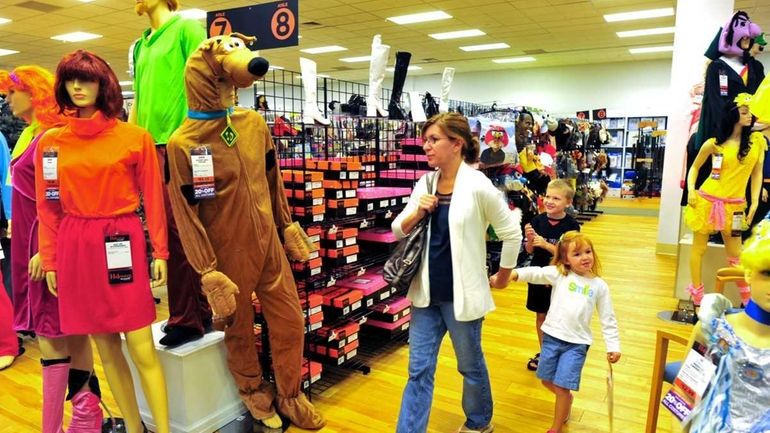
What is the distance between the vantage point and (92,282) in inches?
75.9

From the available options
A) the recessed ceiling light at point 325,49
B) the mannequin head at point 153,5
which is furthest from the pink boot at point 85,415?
the recessed ceiling light at point 325,49

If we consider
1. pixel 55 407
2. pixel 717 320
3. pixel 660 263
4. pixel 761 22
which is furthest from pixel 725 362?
pixel 761 22

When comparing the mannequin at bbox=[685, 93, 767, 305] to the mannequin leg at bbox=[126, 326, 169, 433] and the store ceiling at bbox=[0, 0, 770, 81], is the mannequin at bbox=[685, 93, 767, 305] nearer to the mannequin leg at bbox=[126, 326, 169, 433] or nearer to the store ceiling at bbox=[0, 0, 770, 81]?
the store ceiling at bbox=[0, 0, 770, 81]

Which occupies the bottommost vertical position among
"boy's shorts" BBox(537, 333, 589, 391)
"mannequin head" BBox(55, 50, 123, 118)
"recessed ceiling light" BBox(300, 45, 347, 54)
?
"boy's shorts" BBox(537, 333, 589, 391)

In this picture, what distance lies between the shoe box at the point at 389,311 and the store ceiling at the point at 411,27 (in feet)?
16.8

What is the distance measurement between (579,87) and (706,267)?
469 inches

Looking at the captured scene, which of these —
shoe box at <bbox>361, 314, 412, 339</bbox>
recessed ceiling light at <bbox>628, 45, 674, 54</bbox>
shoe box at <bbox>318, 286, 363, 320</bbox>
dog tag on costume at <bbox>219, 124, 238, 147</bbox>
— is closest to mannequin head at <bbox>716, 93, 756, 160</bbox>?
shoe box at <bbox>361, 314, 412, 339</bbox>

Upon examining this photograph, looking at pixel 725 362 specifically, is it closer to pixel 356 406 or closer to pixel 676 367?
pixel 676 367

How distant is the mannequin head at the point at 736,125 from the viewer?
3.47 metres

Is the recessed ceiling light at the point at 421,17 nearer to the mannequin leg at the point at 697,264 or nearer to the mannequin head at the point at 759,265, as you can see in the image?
the mannequin leg at the point at 697,264

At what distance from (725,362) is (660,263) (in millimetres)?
5119

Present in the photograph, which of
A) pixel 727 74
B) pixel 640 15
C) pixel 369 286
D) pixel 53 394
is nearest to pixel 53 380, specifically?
pixel 53 394

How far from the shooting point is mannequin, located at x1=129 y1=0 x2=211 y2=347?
2.18 metres

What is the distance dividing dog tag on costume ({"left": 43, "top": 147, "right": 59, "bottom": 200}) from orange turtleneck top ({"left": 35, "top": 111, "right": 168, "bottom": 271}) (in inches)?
0.5
